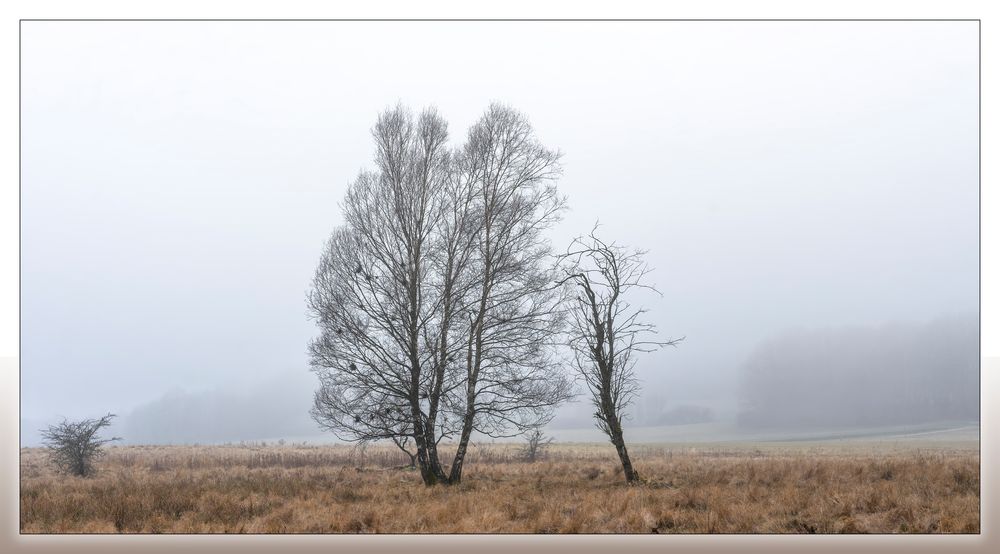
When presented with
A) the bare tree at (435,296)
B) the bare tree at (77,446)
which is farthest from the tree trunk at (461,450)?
the bare tree at (77,446)

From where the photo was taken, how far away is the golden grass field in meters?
12.2

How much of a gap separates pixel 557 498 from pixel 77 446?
9962 mm

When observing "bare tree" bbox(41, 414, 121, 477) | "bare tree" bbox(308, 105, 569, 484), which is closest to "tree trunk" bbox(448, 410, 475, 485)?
"bare tree" bbox(308, 105, 569, 484)

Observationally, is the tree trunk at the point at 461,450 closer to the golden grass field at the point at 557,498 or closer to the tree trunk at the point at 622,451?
the golden grass field at the point at 557,498

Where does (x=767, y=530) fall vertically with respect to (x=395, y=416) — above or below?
below

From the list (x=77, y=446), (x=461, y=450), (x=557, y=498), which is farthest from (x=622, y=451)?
(x=77, y=446)

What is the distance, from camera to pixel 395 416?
13.8 meters

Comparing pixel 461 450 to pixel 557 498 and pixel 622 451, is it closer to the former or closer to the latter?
pixel 557 498

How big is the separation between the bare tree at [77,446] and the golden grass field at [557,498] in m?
0.37

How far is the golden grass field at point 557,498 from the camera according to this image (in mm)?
12156

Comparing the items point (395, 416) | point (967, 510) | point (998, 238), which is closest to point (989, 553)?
point (967, 510)

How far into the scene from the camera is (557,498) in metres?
13.1

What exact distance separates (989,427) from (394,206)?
10190 mm

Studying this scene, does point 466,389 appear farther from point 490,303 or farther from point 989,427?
point 989,427
